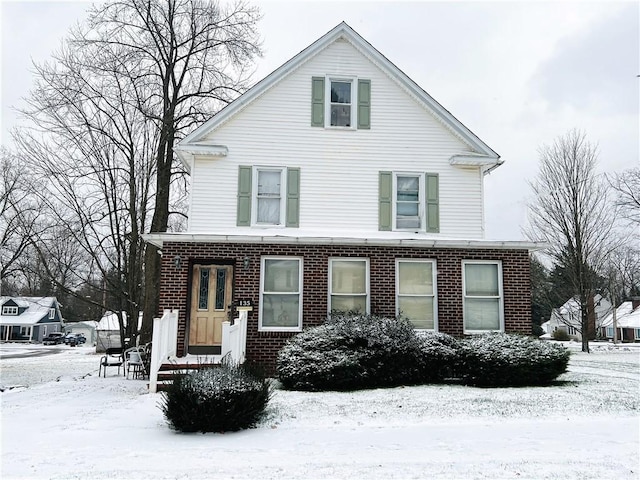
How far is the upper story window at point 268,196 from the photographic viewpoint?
45.5 feet

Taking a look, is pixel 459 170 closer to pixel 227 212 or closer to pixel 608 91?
pixel 227 212

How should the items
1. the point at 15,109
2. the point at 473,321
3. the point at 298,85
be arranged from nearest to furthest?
1. the point at 473,321
2. the point at 298,85
3. the point at 15,109

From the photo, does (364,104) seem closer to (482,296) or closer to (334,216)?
(334,216)

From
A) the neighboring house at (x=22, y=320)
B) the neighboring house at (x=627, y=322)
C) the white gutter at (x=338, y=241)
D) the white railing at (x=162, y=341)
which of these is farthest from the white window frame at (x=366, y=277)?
the neighboring house at (x=22, y=320)

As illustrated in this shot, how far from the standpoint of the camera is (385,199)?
562 inches

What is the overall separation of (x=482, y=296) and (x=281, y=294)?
16.5ft

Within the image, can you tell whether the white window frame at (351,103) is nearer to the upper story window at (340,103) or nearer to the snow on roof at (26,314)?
the upper story window at (340,103)

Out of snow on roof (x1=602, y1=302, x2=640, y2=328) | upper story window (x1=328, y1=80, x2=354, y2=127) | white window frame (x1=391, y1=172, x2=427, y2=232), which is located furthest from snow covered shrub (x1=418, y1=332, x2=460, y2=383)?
snow on roof (x1=602, y1=302, x2=640, y2=328)

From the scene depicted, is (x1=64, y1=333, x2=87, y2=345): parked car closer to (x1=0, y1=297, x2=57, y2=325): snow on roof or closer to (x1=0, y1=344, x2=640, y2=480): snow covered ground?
(x1=0, y1=297, x2=57, y2=325): snow on roof

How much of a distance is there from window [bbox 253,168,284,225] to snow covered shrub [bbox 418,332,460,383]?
4.97m

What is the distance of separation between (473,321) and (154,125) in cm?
1384

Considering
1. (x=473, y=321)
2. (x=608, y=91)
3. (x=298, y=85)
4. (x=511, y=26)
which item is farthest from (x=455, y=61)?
(x=473, y=321)

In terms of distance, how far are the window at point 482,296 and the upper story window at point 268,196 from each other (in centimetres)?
Result: 464

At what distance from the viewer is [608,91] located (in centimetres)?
1925
